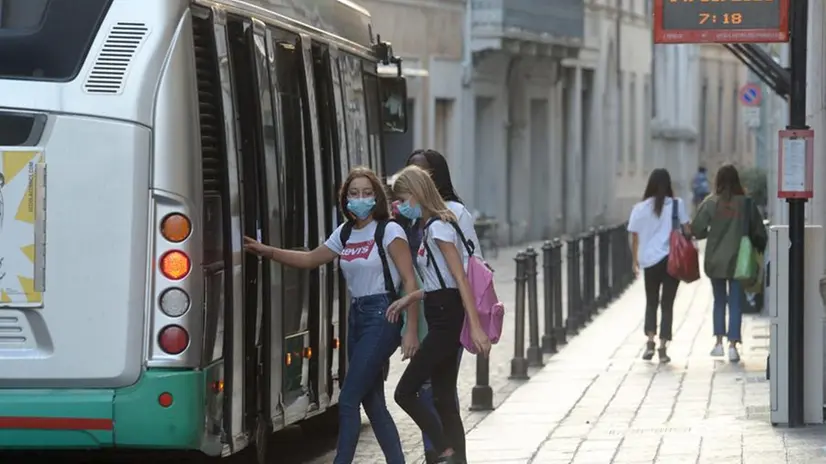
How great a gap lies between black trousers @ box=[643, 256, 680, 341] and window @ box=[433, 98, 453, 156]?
74.7 ft

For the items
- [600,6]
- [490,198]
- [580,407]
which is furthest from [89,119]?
[600,6]

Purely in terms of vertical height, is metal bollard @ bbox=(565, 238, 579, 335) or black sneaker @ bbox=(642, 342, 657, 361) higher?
metal bollard @ bbox=(565, 238, 579, 335)

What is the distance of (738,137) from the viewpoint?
71.2 metres

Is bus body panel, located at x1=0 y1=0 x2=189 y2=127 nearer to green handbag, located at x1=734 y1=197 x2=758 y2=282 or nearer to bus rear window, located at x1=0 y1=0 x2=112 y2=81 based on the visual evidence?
bus rear window, located at x1=0 y1=0 x2=112 y2=81

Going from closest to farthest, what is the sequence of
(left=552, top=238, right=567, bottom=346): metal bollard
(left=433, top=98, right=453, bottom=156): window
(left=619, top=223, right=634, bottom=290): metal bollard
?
(left=552, top=238, right=567, bottom=346): metal bollard → (left=619, top=223, right=634, bottom=290): metal bollard → (left=433, top=98, right=453, bottom=156): window

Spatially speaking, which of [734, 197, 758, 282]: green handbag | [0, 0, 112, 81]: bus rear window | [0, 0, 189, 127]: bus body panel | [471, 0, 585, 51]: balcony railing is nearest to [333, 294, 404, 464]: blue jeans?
[0, 0, 189, 127]: bus body panel

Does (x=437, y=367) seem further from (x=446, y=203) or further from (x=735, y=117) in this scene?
(x=735, y=117)

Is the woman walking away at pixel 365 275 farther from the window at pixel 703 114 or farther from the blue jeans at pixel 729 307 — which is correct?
the window at pixel 703 114

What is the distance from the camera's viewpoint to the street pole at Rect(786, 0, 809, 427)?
1262cm

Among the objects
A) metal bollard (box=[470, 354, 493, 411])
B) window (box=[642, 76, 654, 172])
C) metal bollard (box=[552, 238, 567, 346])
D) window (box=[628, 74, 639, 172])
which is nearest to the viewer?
metal bollard (box=[470, 354, 493, 411])

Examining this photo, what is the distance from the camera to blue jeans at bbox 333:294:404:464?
10188 millimetres

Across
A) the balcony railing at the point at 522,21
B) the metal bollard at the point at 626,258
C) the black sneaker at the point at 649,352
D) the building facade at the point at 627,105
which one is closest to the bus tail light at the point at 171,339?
the black sneaker at the point at 649,352

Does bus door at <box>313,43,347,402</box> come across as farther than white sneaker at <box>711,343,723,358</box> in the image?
No

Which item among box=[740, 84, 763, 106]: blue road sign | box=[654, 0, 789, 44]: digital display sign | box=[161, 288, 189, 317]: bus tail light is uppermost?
box=[740, 84, 763, 106]: blue road sign
